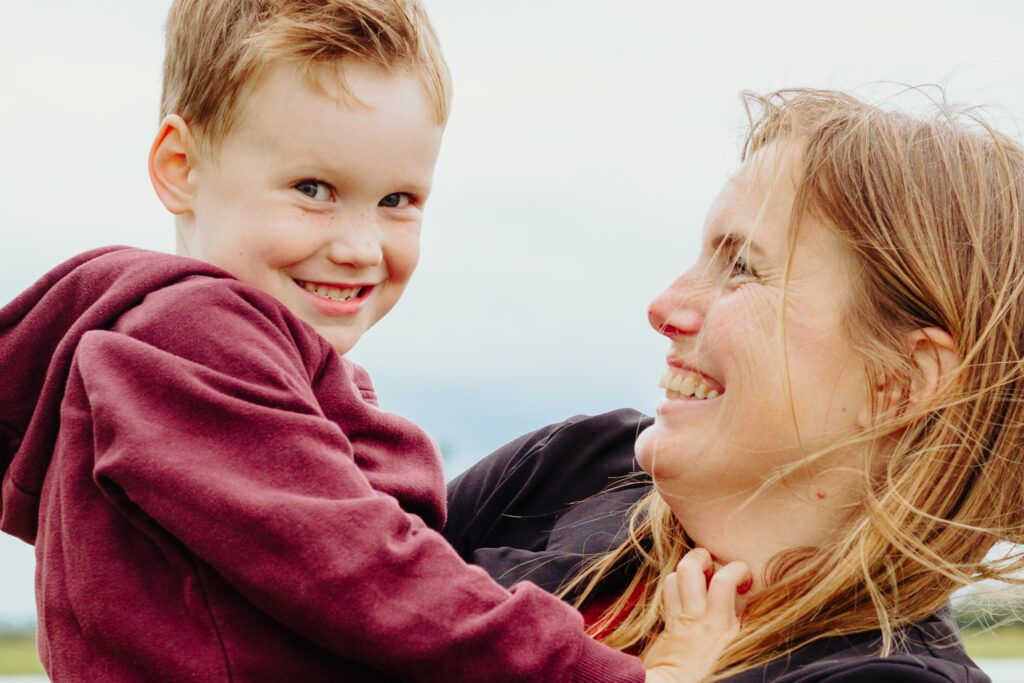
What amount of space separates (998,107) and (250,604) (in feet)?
4.42

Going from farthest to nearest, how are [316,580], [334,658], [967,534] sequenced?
[967,534] → [334,658] → [316,580]

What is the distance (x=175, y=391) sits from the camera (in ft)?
3.98

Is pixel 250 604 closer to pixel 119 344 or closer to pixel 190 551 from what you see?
pixel 190 551

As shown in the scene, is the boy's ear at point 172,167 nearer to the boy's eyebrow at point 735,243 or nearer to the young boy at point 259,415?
the young boy at point 259,415

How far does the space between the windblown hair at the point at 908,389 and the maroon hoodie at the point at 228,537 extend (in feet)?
1.14

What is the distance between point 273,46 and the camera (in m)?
1.42

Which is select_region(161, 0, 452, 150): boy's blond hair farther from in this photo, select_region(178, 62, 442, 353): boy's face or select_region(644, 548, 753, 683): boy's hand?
select_region(644, 548, 753, 683): boy's hand

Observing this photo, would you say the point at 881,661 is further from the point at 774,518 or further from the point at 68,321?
the point at 68,321

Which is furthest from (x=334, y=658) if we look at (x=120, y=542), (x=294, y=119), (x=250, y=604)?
(x=294, y=119)

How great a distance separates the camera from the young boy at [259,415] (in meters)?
1.18

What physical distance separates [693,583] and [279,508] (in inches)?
26.3

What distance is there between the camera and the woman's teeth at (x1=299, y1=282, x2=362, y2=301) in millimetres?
1519

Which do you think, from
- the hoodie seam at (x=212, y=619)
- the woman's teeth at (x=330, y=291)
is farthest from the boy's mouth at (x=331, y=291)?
the hoodie seam at (x=212, y=619)

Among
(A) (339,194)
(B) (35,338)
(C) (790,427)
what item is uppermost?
(A) (339,194)
